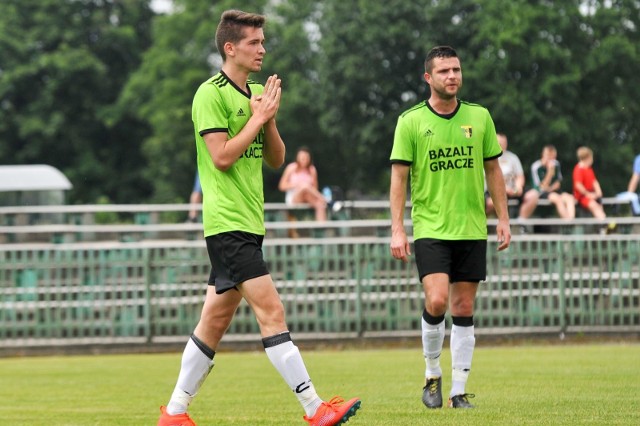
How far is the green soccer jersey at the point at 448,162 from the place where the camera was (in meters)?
9.62

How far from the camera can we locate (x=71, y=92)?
74625 mm

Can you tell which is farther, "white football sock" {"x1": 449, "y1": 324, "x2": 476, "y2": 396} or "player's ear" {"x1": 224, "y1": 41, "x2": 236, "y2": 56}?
"white football sock" {"x1": 449, "y1": 324, "x2": 476, "y2": 396}

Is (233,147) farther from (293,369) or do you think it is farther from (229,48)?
(293,369)

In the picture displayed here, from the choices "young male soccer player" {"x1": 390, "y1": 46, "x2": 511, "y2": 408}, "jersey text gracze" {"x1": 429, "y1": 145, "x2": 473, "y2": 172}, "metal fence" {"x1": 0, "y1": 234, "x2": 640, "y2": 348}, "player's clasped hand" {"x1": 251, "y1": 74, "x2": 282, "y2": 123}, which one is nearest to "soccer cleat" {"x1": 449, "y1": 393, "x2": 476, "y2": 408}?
"young male soccer player" {"x1": 390, "y1": 46, "x2": 511, "y2": 408}

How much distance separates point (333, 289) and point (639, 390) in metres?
9.99

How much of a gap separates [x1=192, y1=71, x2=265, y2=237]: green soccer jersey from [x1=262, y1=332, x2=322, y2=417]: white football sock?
621 millimetres

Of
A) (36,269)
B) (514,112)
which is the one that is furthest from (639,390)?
(514,112)

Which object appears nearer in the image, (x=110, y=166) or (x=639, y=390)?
(x=639, y=390)

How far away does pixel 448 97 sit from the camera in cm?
964

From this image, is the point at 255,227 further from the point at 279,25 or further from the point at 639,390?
the point at 279,25

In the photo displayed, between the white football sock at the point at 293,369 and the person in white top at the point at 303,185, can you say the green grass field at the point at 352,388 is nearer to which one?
the white football sock at the point at 293,369

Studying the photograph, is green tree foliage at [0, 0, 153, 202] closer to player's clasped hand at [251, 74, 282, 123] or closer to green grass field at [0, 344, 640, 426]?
green grass field at [0, 344, 640, 426]

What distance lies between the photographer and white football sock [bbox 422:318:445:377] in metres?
9.84

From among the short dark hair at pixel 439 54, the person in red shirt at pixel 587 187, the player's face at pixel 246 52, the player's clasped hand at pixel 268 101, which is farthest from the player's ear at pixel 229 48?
the person in red shirt at pixel 587 187
